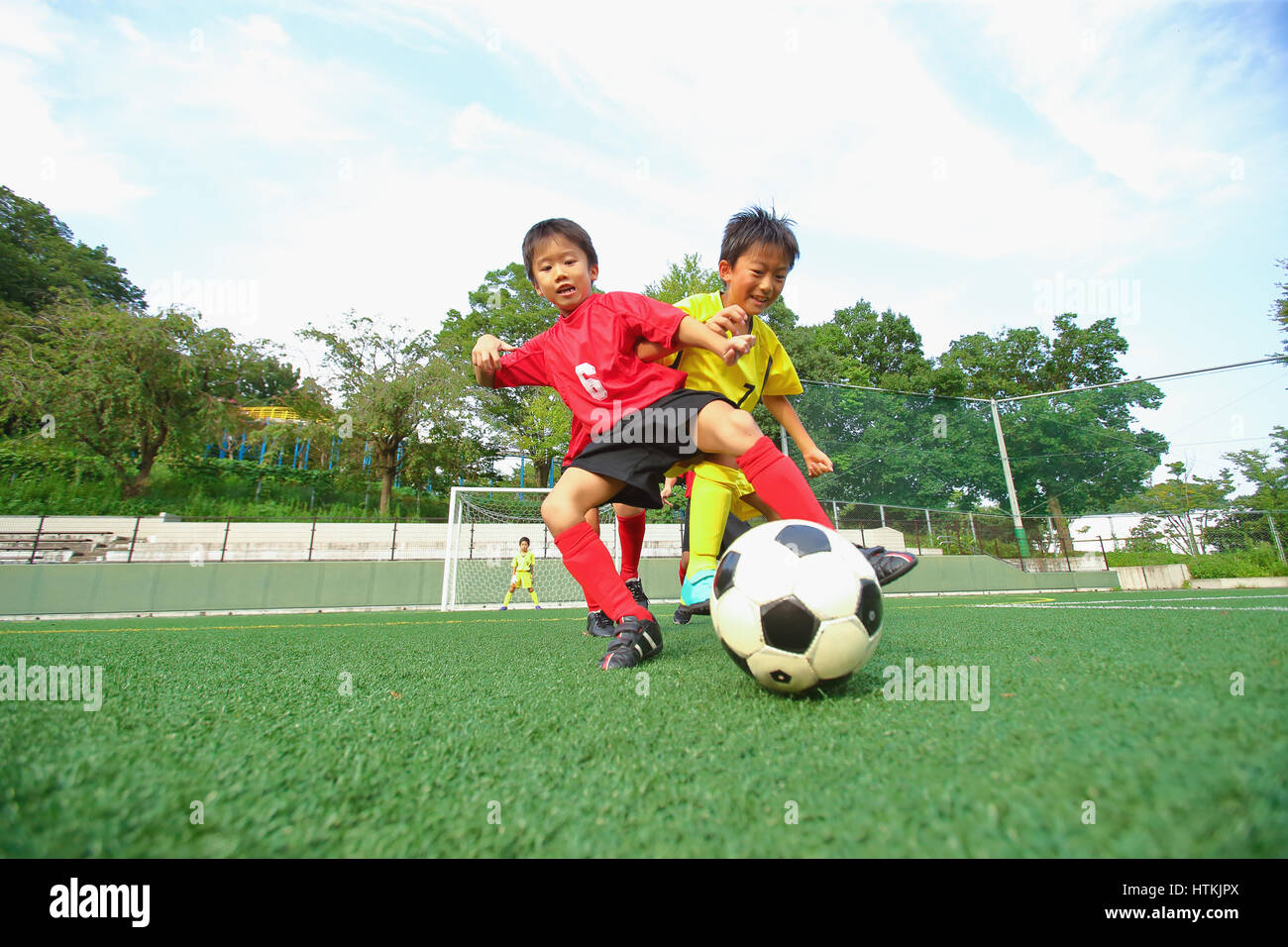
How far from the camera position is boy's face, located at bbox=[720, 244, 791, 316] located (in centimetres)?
282

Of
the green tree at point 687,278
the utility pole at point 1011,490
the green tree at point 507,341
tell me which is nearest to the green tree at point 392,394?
the green tree at point 507,341

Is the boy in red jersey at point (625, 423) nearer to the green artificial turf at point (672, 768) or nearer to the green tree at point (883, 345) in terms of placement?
the green artificial turf at point (672, 768)

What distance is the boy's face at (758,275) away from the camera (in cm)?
282

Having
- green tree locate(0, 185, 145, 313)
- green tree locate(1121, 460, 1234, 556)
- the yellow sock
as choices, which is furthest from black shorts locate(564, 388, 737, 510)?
green tree locate(0, 185, 145, 313)

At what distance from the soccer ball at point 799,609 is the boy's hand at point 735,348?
2.86 feet

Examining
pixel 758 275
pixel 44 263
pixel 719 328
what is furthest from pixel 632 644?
pixel 44 263

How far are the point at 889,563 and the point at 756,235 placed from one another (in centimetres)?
167

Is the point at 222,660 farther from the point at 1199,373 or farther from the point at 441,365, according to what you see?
the point at 441,365

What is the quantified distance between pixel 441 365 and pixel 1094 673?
27350 millimetres

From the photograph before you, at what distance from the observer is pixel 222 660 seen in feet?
8.69

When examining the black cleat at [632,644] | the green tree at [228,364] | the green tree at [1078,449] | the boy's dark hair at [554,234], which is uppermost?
the green tree at [228,364]

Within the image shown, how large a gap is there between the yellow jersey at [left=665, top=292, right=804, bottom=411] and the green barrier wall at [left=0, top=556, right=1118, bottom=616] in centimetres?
946

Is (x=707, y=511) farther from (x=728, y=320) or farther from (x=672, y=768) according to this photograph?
(x=672, y=768)
